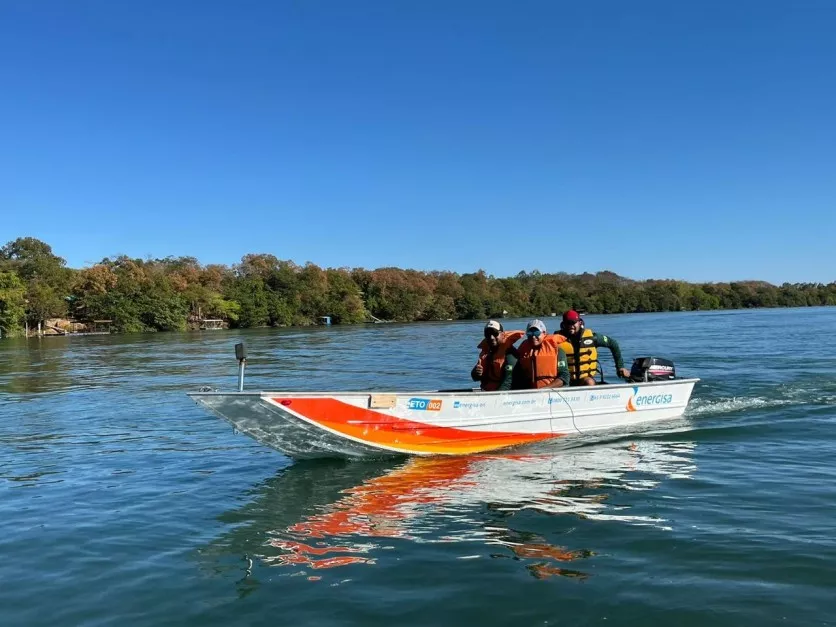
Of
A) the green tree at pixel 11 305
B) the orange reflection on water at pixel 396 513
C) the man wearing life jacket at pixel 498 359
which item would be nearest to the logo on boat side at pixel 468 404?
the man wearing life jacket at pixel 498 359

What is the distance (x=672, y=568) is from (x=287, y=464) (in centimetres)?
619

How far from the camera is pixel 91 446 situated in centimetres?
1203

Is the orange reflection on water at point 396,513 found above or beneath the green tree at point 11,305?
beneath

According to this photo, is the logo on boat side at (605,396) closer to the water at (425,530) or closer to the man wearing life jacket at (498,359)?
the water at (425,530)

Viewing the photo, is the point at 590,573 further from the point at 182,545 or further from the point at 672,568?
the point at 182,545

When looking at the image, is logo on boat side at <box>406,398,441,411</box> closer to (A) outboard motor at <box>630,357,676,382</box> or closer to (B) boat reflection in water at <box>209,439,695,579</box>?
(B) boat reflection in water at <box>209,439,695,579</box>

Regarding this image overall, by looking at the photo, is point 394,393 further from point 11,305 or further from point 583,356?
point 11,305

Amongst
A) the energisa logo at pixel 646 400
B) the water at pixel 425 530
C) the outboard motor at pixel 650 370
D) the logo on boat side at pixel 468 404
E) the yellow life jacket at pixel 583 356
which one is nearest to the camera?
the water at pixel 425 530

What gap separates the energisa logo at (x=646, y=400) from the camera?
470 inches

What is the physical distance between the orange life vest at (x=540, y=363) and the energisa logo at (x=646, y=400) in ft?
6.15

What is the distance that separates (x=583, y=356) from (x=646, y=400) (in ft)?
4.82

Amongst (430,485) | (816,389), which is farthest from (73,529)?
(816,389)

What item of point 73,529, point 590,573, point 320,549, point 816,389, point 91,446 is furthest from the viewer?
point 816,389

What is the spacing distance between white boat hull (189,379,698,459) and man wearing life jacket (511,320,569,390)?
10.6 inches
